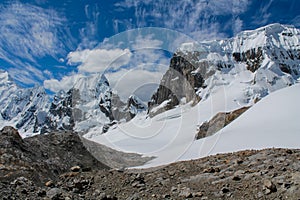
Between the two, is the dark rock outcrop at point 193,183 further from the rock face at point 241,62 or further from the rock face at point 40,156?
the rock face at point 241,62

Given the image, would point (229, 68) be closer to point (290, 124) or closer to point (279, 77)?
point (279, 77)

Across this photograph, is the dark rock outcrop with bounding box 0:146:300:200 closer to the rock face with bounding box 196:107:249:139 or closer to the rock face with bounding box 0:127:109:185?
the rock face with bounding box 0:127:109:185

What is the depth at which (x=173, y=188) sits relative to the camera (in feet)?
26.9

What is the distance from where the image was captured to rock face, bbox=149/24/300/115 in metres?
158

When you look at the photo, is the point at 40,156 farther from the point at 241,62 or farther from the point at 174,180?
the point at 241,62

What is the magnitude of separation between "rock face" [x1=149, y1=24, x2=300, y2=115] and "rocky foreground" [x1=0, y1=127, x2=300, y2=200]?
474ft

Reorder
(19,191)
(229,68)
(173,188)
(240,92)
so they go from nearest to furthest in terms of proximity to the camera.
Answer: (19,191), (173,188), (240,92), (229,68)

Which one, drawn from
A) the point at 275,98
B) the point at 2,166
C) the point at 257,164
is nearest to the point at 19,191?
the point at 2,166

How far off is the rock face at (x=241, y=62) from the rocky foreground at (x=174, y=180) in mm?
144589

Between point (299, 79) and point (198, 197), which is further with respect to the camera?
point (299, 79)

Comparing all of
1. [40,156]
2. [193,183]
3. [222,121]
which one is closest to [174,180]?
[193,183]

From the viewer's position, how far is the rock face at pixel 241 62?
15850 centimetres

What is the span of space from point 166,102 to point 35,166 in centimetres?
16946

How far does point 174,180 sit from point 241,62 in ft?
598
